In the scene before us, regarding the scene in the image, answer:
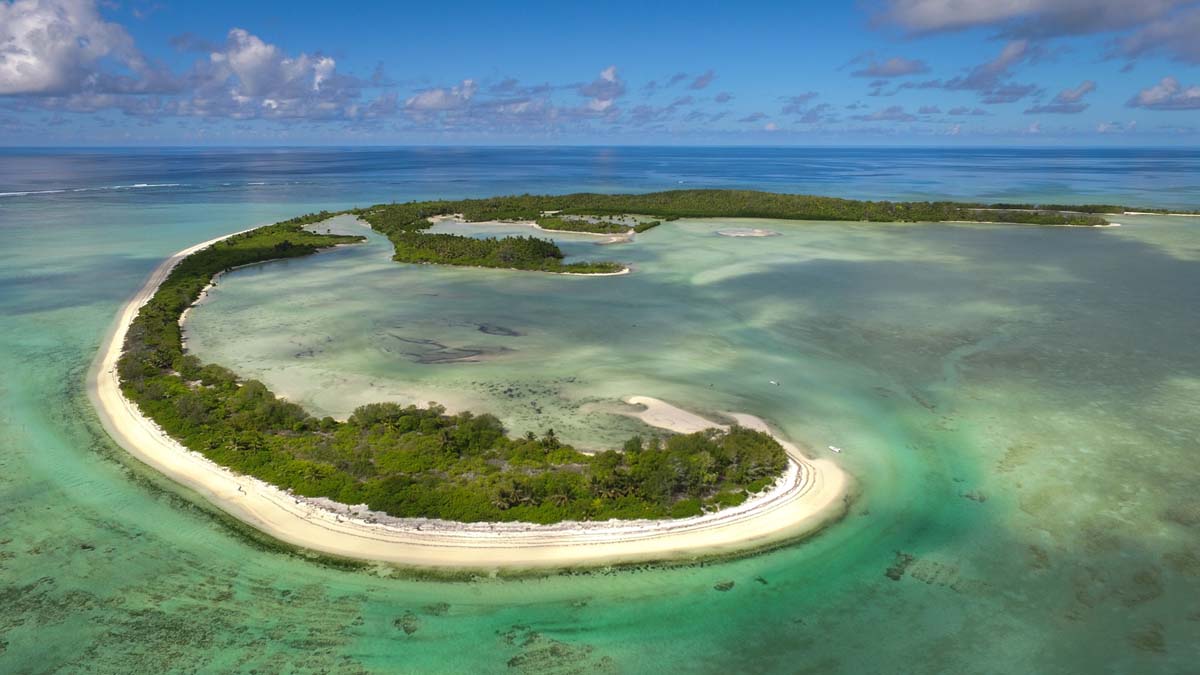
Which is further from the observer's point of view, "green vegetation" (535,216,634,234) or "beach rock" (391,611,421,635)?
"green vegetation" (535,216,634,234)

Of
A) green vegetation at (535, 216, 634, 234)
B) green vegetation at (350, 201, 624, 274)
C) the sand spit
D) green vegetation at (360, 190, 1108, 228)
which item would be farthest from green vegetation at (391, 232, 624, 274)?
the sand spit

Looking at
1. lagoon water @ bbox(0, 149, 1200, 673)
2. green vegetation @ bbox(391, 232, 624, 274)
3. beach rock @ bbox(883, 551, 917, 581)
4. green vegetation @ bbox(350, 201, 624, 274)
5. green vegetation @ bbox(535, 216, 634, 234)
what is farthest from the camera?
green vegetation @ bbox(535, 216, 634, 234)

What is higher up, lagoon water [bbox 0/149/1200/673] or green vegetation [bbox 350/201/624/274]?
green vegetation [bbox 350/201/624/274]

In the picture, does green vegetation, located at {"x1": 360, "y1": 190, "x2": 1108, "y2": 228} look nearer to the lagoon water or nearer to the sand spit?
the sand spit

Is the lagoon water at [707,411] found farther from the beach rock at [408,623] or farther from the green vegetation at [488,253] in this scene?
the green vegetation at [488,253]

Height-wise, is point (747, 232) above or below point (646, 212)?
below

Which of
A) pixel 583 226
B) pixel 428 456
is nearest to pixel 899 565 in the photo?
pixel 428 456

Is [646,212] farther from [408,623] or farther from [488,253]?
[408,623]
